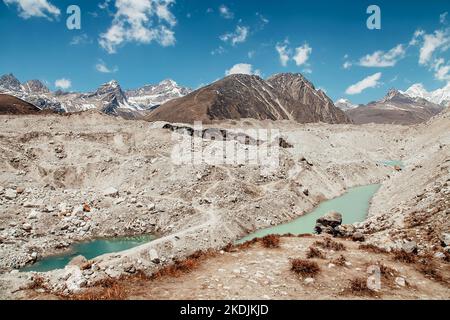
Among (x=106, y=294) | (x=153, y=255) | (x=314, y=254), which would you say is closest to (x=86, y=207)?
(x=153, y=255)

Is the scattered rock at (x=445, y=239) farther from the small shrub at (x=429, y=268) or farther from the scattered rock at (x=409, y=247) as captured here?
the small shrub at (x=429, y=268)

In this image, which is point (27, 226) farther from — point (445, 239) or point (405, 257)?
point (445, 239)

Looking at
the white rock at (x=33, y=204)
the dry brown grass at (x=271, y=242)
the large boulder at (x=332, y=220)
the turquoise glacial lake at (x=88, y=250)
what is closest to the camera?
the dry brown grass at (x=271, y=242)

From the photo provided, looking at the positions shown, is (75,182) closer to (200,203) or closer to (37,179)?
(37,179)

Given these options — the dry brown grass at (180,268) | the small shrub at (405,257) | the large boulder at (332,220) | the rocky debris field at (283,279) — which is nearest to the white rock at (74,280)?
the rocky debris field at (283,279)

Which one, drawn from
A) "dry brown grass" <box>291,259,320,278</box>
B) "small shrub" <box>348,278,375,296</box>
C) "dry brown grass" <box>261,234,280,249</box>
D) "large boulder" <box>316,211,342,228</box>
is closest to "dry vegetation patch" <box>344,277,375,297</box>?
"small shrub" <box>348,278,375,296</box>
